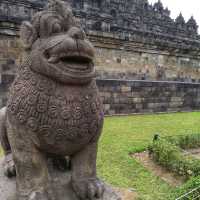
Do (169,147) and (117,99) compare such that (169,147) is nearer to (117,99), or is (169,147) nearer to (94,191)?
(94,191)

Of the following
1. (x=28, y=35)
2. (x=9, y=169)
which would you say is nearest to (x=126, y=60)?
(x=9, y=169)

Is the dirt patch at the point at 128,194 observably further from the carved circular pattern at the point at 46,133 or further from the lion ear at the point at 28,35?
the lion ear at the point at 28,35

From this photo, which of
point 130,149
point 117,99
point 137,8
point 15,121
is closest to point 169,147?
point 130,149

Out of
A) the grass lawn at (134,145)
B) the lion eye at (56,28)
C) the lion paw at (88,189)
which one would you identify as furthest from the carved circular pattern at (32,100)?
the grass lawn at (134,145)

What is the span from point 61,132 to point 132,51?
1054cm

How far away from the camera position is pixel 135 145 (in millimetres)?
5367

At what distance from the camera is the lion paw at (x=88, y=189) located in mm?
1855

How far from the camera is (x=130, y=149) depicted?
16.6ft

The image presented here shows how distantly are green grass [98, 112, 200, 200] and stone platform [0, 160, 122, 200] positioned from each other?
1.38m

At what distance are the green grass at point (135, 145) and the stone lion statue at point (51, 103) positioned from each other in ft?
5.90

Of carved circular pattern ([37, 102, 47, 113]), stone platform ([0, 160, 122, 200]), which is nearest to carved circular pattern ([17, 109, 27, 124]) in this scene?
carved circular pattern ([37, 102, 47, 113])

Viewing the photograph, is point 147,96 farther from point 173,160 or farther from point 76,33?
point 76,33

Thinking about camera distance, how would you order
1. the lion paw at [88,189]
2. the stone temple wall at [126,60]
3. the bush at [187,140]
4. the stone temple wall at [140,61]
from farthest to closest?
the stone temple wall at [140,61] → the stone temple wall at [126,60] → the bush at [187,140] → the lion paw at [88,189]

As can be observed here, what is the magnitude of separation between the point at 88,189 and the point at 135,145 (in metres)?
3.61
